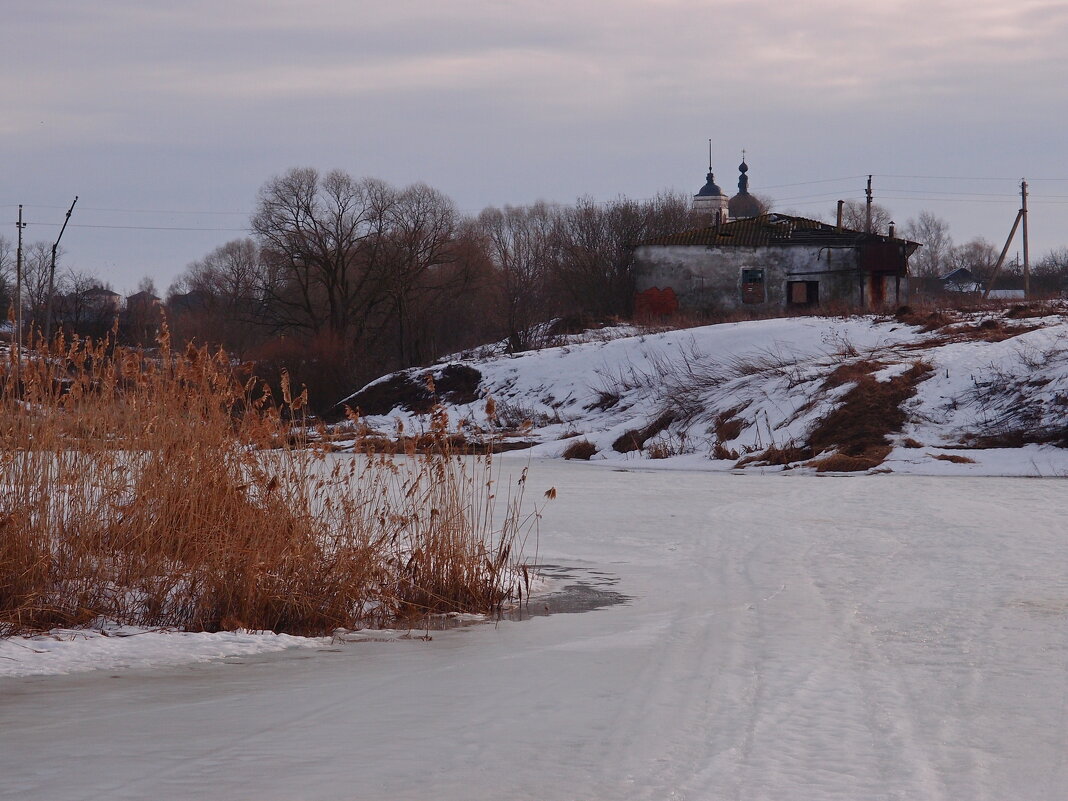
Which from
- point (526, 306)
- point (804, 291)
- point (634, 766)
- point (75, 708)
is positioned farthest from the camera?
point (804, 291)

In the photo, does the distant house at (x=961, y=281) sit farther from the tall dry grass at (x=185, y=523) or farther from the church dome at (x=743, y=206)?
the tall dry grass at (x=185, y=523)

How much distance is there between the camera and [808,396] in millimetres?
20906

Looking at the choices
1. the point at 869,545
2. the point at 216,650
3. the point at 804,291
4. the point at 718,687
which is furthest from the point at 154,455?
the point at 804,291

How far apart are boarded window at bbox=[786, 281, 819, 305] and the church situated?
43 mm

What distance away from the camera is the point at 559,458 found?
70.9ft

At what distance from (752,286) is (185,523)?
4358cm

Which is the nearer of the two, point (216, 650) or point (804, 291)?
point (216, 650)

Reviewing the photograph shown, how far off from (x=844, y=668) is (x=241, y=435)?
3.91 meters

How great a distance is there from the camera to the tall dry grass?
6219mm

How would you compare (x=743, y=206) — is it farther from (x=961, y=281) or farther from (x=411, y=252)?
(x=411, y=252)

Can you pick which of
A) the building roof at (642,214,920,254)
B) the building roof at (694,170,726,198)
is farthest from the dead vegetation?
the building roof at (694,170,726,198)

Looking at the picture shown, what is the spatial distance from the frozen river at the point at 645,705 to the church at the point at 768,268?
4051cm

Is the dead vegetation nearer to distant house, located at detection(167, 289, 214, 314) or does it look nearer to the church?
the church

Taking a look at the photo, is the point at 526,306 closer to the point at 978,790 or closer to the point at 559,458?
the point at 559,458
